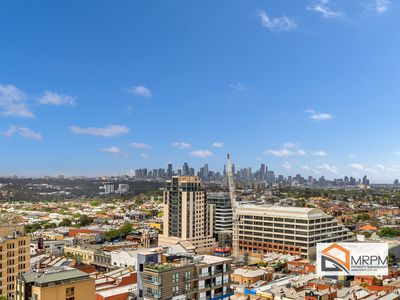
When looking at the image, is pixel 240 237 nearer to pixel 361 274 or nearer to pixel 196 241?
pixel 196 241

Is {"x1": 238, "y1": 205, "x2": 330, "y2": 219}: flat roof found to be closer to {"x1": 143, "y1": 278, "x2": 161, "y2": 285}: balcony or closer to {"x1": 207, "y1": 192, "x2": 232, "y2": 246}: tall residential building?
{"x1": 207, "y1": 192, "x2": 232, "y2": 246}: tall residential building

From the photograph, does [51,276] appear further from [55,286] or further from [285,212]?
[285,212]

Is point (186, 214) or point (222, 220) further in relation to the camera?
point (222, 220)

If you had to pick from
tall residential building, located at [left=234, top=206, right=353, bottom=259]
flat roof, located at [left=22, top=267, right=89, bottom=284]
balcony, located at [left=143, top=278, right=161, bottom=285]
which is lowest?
tall residential building, located at [left=234, top=206, right=353, bottom=259]

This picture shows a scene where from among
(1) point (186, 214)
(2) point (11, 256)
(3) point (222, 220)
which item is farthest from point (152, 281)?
(3) point (222, 220)

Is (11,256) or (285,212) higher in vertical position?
(285,212)

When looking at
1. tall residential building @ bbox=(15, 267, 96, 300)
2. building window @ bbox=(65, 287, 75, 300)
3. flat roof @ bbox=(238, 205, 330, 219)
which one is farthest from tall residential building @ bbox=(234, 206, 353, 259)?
building window @ bbox=(65, 287, 75, 300)

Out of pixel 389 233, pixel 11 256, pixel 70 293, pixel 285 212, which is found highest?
pixel 285 212

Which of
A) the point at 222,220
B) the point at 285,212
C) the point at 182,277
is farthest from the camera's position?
the point at 222,220
